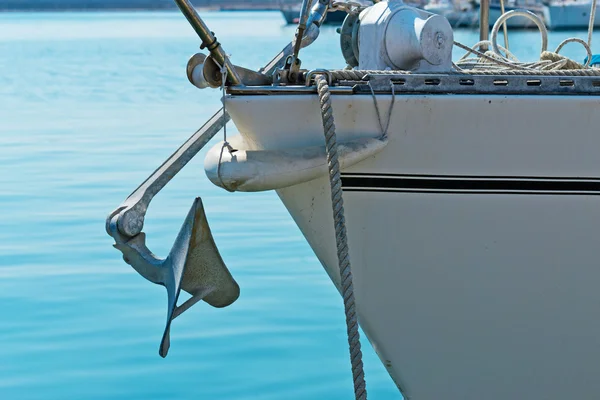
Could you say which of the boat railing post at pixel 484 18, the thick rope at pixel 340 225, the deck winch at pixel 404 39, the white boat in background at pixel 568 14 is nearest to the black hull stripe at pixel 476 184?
the thick rope at pixel 340 225

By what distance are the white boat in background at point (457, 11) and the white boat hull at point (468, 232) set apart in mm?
43331

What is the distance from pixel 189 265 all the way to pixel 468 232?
1067 mm

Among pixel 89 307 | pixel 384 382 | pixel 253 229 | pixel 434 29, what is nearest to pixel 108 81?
pixel 253 229

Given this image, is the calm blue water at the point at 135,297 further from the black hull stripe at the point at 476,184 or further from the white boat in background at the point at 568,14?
the white boat in background at the point at 568,14

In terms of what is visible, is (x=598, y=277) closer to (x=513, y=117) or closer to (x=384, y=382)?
(x=513, y=117)

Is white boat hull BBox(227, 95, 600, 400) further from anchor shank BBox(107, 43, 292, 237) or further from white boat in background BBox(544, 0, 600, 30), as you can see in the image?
white boat in background BBox(544, 0, 600, 30)

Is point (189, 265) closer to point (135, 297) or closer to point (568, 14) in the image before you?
point (135, 297)

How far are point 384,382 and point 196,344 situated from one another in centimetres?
127

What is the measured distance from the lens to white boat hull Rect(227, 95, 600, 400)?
12.6 ft

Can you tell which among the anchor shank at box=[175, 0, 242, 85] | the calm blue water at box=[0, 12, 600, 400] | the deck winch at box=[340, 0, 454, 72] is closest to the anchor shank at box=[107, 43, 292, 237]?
the anchor shank at box=[175, 0, 242, 85]

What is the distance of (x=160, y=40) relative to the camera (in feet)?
145

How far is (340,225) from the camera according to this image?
369cm

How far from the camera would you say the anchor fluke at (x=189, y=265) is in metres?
4.02

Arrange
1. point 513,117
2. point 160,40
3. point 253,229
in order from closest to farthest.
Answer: point 513,117 → point 253,229 → point 160,40
